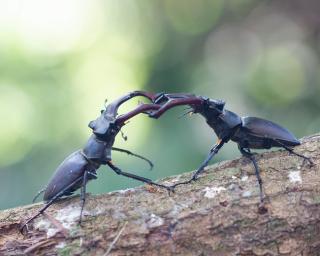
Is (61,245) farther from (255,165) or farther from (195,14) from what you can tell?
(195,14)

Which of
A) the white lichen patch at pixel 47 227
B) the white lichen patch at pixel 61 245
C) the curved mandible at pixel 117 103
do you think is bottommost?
the white lichen patch at pixel 61 245

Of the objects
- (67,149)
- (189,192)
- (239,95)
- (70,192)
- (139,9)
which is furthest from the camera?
(139,9)

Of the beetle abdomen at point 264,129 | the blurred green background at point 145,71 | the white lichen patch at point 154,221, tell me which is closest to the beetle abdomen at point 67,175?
the white lichen patch at point 154,221

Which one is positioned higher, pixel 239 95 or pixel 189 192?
pixel 239 95

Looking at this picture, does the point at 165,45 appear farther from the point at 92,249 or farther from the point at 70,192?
the point at 92,249

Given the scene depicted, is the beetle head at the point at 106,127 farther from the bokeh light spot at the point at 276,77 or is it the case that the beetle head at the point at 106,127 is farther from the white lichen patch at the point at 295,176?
the bokeh light spot at the point at 276,77

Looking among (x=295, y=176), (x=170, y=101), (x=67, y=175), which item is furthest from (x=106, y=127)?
(x=295, y=176)

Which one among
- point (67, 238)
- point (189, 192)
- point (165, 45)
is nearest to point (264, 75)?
point (165, 45)
